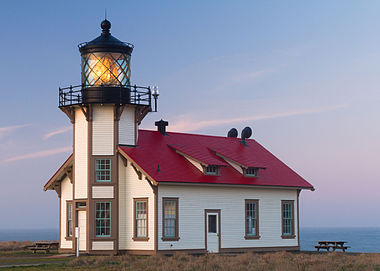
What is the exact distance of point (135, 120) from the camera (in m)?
33.7

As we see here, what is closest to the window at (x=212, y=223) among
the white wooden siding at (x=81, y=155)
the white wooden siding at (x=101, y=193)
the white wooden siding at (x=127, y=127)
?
the white wooden siding at (x=101, y=193)

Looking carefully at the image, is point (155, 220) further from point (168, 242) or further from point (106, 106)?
point (106, 106)

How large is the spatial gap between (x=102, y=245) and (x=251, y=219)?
26.8ft

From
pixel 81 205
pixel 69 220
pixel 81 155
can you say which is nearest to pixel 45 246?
pixel 69 220

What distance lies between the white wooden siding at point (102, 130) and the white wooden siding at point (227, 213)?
11.2 ft

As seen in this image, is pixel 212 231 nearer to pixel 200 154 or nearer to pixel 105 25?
pixel 200 154

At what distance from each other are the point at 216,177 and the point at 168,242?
14.7 ft

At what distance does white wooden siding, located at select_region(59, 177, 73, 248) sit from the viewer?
115 ft

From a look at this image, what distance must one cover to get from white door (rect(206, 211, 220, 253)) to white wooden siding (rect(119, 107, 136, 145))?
5283 mm

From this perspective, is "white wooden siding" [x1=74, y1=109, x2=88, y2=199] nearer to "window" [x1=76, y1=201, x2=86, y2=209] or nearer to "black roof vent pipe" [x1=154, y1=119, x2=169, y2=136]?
"window" [x1=76, y1=201, x2=86, y2=209]

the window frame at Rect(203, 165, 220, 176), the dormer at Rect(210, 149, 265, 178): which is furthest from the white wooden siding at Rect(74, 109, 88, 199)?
the dormer at Rect(210, 149, 265, 178)

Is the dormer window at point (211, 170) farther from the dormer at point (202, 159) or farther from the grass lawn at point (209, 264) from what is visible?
the grass lawn at point (209, 264)

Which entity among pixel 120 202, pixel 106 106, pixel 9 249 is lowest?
pixel 9 249

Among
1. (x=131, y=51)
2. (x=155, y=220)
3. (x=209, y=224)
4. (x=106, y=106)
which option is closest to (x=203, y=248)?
(x=209, y=224)
